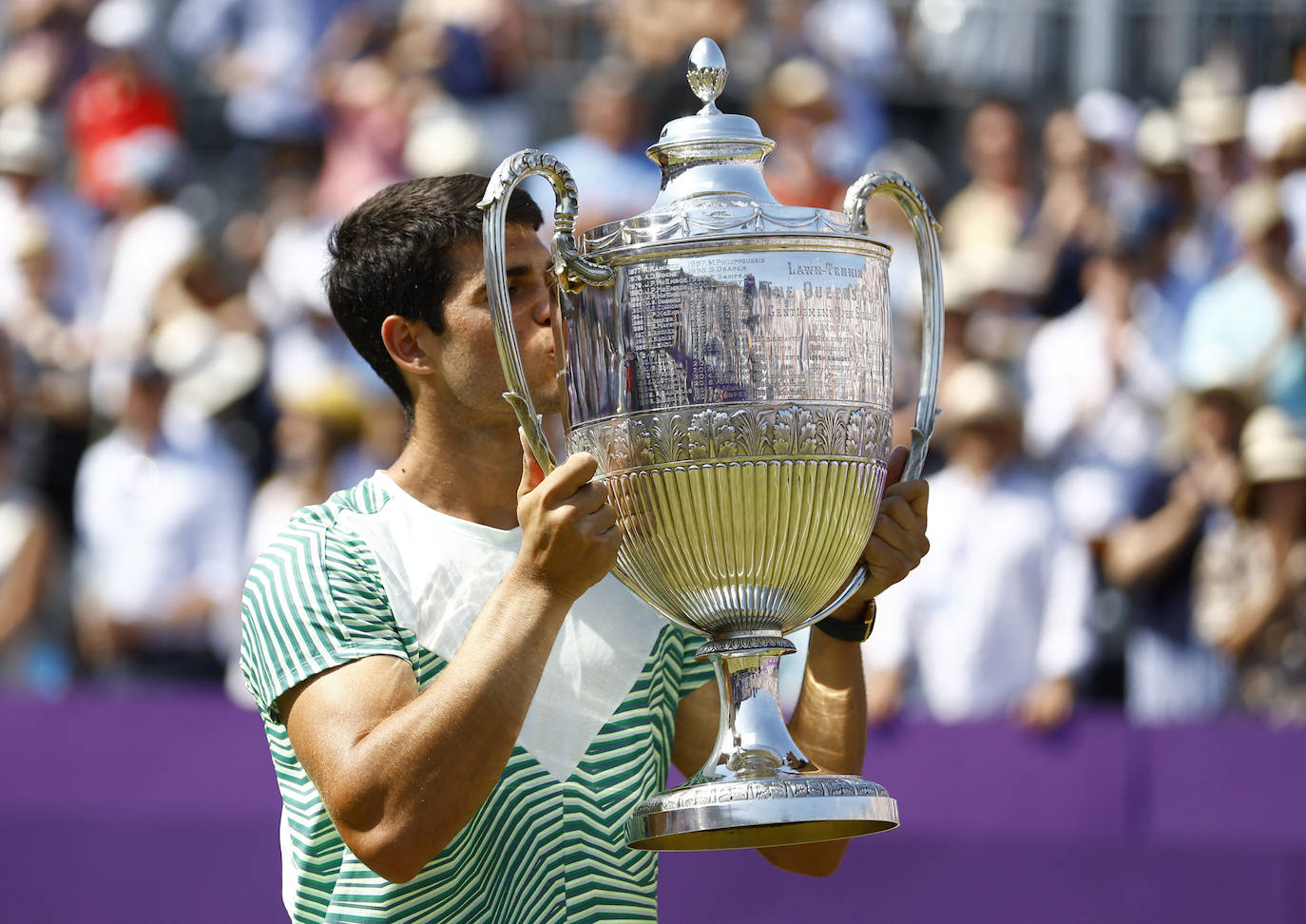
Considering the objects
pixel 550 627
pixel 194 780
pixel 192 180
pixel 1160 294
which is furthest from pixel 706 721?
pixel 192 180

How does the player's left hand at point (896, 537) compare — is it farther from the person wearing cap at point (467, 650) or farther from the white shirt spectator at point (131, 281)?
the white shirt spectator at point (131, 281)

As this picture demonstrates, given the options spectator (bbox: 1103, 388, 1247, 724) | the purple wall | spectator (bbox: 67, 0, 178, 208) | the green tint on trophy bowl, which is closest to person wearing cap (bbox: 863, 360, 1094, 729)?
spectator (bbox: 1103, 388, 1247, 724)

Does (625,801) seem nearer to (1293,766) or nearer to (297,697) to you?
(297,697)

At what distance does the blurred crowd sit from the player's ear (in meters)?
2.82

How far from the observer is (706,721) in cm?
284

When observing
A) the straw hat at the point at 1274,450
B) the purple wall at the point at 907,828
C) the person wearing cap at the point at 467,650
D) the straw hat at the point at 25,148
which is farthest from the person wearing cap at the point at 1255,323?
the straw hat at the point at 25,148

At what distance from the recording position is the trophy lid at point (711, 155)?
2428mm

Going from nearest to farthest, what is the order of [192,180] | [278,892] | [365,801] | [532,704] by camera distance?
1. [365,801]
2. [532,704]
3. [278,892]
4. [192,180]

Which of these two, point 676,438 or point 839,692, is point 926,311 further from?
point 839,692

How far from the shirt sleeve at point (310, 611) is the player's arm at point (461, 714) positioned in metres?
0.08

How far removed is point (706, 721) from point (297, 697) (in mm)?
684

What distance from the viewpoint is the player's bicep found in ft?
7.53

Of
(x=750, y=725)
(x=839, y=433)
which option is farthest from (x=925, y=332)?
(x=750, y=725)

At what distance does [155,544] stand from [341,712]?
14.3 ft
